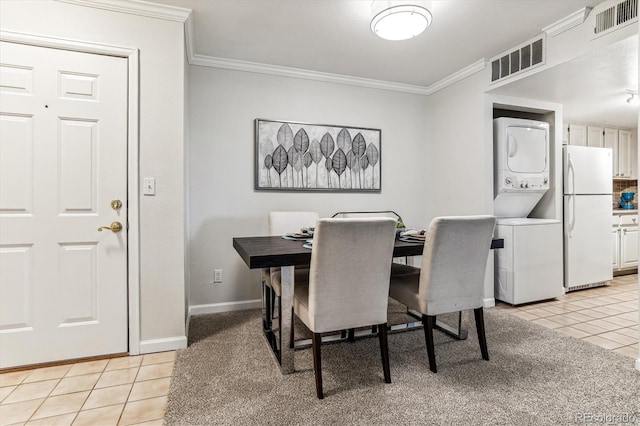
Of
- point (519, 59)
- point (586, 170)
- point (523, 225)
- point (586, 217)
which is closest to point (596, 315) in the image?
point (523, 225)

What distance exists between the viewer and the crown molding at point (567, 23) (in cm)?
231

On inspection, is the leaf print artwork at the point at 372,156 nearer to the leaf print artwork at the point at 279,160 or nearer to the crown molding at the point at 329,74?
the crown molding at the point at 329,74

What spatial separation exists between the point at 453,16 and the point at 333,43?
944mm

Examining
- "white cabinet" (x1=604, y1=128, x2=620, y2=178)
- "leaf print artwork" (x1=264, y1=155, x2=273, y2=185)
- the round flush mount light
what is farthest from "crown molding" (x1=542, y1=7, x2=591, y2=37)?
"white cabinet" (x1=604, y1=128, x2=620, y2=178)

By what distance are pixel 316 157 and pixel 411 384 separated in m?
2.24

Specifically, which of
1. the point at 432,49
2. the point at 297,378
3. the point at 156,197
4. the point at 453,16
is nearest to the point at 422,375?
the point at 297,378

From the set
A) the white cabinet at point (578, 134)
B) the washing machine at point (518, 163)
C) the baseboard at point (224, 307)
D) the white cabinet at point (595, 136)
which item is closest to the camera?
the baseboard at point (224, 307)

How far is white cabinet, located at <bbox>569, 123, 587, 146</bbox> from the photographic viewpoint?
187 inches

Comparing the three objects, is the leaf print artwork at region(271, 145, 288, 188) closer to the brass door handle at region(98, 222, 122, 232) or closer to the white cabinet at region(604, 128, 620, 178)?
the brass door handle at region(98, 222, 122, 232)

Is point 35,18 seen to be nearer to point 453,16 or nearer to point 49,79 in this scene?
point 49,79

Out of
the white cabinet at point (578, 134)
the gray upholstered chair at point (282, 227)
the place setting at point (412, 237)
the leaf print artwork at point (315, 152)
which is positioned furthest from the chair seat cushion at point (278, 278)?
the white cabinet at point (578, 134)

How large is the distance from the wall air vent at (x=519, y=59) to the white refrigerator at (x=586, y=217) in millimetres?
1427

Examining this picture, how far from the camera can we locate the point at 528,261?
329 cm

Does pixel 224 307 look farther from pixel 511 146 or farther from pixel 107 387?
pixel 511 146
